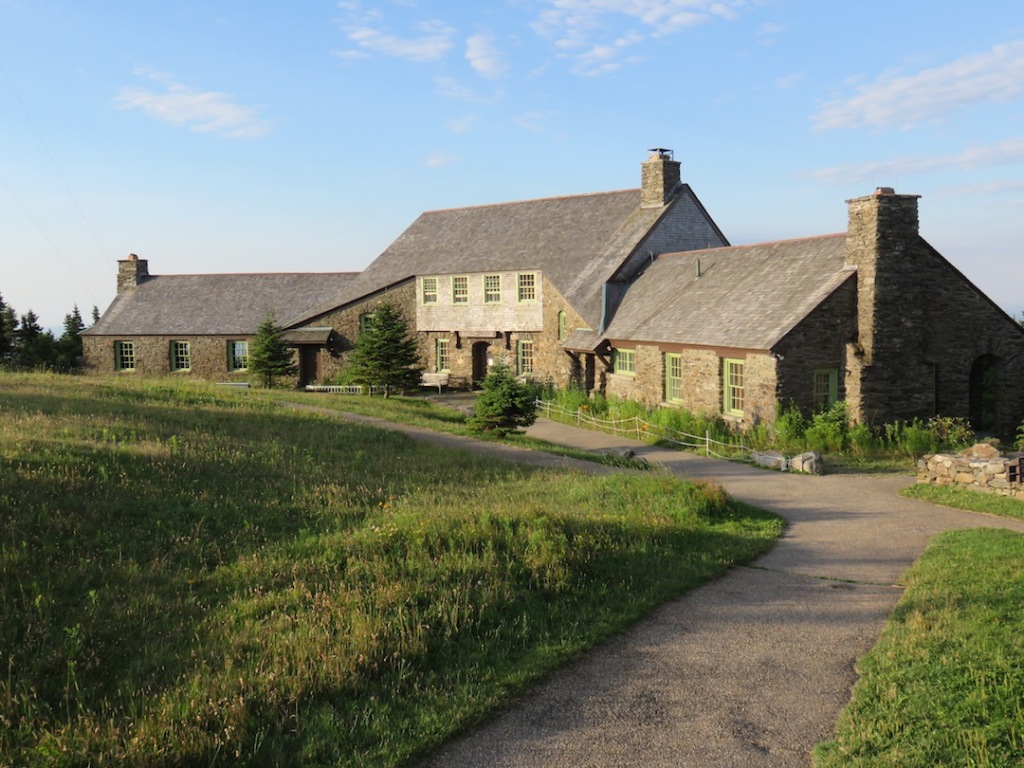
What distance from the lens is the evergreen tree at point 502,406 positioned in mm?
24203

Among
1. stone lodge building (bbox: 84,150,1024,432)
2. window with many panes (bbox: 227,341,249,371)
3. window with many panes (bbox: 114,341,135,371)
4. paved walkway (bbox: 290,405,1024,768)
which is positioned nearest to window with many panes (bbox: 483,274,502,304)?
stone lodge building (bbox: 84,150,1024,432)

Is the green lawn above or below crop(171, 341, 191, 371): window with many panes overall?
below

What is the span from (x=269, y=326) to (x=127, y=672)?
3451 cm

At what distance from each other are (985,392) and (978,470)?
9238mm

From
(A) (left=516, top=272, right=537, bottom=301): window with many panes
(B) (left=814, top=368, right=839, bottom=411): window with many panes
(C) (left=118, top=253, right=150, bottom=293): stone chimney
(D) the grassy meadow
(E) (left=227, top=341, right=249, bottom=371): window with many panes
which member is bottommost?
(D) the grassy meadow

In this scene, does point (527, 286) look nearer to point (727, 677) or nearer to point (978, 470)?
point (978, 470)

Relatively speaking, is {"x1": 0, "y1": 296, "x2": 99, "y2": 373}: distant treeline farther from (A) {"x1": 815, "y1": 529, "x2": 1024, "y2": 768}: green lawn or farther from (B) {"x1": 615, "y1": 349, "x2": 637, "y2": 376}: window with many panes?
(A) {"x1": 815, "y1": 529, "x2": 1024, "y2": 768}: green lawn

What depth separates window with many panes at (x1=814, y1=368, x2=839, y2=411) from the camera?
74.6 feet

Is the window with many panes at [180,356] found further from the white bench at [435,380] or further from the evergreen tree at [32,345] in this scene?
the white bench at [435,380]

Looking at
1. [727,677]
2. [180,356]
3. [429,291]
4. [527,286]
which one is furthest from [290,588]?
[180,356]

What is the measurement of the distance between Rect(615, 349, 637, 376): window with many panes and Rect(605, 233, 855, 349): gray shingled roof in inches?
30.4

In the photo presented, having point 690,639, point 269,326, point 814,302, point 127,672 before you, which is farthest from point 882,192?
point 269,326

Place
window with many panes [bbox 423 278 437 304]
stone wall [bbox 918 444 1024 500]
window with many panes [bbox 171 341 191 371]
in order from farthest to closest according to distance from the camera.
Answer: window with many panes [bbox 171 341 191 371]
window with many panes [bbox 423 278 437 304]
stone wall [bbox 918 444 1024 500]

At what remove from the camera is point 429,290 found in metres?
41.7
